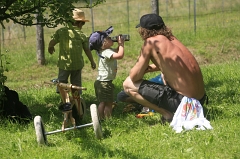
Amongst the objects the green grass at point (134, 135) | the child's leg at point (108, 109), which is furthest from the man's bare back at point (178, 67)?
the child's leg at point (108, 109)

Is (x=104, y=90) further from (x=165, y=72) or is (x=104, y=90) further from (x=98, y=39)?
(x=165, y=72)

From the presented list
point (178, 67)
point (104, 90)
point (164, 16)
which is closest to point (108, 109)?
point (104, 90)

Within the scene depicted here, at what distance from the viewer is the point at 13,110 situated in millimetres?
5895

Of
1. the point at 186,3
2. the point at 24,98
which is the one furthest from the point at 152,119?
the point at 186,3

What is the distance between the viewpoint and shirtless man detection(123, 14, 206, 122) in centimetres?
517

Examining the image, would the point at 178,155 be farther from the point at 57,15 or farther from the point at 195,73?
the point at 57,15

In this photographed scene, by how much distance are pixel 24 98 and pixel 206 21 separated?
453 inches

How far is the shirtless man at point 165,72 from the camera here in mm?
5168

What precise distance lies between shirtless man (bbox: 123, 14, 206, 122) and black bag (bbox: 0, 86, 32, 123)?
1462 millimetres

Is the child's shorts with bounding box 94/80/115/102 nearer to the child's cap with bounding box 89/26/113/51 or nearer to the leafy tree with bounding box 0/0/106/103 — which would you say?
the child's cap with bounding box 89/26/113/51

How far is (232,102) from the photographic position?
20.0 ft

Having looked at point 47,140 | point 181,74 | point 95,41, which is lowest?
point 47,140

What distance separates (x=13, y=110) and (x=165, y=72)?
208 cm

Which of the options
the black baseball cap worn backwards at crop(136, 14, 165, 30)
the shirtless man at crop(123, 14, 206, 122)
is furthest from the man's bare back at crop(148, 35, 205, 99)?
the black baseball cap worn backwards at crop(136, 14, 165, 30)
